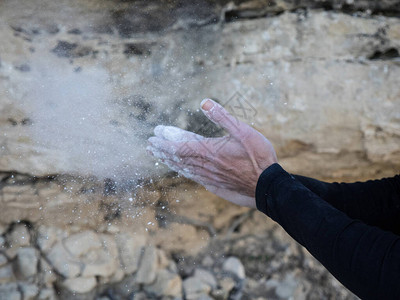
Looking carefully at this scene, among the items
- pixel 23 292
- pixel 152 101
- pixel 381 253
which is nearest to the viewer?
pixel 381 253

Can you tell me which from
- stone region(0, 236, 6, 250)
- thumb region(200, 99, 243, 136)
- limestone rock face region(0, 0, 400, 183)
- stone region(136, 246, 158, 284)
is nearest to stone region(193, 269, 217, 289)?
stone region(136, 246, 158, 284)

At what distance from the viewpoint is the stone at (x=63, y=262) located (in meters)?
1.14

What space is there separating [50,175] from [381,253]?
3.07 feet

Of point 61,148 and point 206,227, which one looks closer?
point 61,148

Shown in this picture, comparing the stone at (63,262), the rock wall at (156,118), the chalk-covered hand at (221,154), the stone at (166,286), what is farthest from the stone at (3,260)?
the chalk-covered hand at (221,154)

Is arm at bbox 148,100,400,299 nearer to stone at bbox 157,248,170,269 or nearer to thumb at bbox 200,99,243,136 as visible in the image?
thumb at bbox 200,99,243,136

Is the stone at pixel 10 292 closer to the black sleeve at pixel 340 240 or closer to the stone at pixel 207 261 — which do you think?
the stone at pixel 207 261

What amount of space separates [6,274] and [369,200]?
107 centimetres

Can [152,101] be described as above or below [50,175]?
above

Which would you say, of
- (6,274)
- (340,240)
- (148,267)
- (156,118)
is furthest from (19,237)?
(340,240)

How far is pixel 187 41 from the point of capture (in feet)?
3.97

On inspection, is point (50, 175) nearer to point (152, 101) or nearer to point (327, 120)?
point (152, 101)

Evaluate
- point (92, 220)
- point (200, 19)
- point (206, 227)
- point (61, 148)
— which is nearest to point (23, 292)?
point (92, 220)

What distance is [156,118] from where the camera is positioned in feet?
3.96
